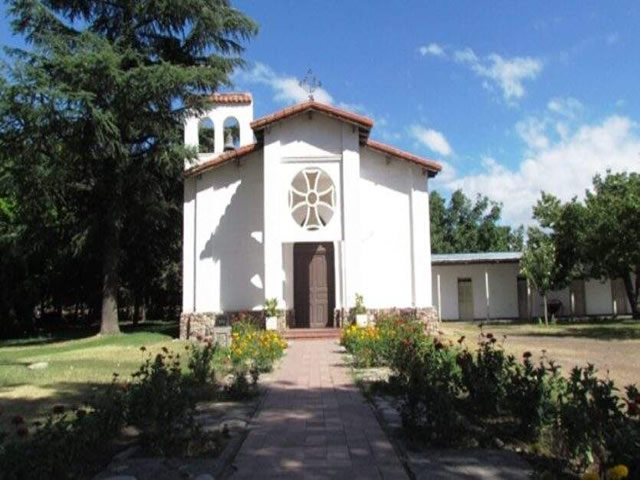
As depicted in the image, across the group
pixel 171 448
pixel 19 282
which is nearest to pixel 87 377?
pixel 171 448

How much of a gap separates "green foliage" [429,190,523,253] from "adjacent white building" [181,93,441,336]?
2621 centimetres

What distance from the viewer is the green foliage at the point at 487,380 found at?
21.2ft

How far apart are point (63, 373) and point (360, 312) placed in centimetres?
895

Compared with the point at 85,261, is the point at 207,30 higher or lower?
higher

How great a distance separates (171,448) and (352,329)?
8.95 meters

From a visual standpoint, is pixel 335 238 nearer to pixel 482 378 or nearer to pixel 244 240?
pixel 244 240

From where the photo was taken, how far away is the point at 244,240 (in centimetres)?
2030

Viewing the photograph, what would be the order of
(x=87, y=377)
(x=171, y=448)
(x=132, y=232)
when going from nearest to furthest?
(x=171, y=448) < (x=87, y=377) < (x=132, y=232)

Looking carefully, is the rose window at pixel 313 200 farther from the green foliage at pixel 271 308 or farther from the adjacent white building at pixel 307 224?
the green foliage at pixel 271 308

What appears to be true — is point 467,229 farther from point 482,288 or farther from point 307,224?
point 307,224

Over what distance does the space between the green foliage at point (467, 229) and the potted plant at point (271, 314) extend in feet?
95.5

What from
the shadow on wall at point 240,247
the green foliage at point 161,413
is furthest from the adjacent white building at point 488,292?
the green foliage at point 161,413

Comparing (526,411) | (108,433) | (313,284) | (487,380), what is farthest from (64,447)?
(313,284)

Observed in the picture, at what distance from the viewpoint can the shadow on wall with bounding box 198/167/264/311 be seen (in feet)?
65.9
